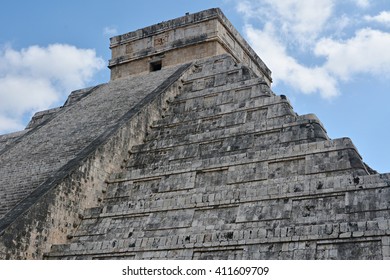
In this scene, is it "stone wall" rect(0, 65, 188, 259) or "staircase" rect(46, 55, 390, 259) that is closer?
"staircase" rect(46, 55, 390, 259)

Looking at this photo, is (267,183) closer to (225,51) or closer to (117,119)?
(117,119)

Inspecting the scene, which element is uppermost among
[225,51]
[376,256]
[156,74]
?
[225,51]

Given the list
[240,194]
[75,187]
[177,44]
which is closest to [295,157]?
[240,194]

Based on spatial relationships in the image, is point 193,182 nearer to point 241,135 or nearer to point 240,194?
point 240,194

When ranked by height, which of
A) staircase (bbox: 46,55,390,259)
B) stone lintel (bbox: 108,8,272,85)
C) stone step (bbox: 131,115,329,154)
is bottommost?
staircase (bbox: 46,55,390,259)

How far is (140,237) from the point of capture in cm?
930

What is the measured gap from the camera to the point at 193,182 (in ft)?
33.2

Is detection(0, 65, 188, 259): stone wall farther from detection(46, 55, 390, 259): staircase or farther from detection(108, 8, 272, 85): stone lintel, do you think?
detection(108, 8, 272, 85): stone lintel

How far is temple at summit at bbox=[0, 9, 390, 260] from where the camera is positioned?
8.19m

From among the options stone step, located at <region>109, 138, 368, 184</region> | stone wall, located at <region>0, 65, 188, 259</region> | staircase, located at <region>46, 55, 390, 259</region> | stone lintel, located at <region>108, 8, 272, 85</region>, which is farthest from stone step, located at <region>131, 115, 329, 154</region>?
stone lintel, located at <region>108, 8, 272, 85</region>

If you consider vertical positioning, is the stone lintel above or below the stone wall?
above
